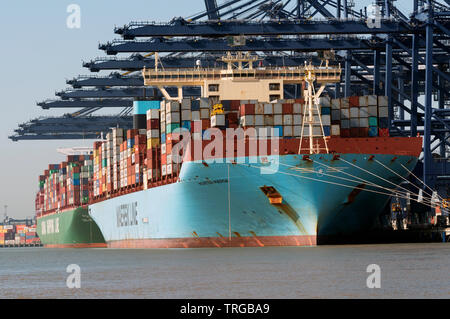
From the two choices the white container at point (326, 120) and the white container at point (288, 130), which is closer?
the white container at point (288, 130)

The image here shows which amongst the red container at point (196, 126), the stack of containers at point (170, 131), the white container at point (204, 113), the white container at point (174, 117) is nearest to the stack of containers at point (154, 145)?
the stack of containers at point (170, 131)

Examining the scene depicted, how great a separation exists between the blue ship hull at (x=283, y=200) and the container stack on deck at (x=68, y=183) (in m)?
31.0

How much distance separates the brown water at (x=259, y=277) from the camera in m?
24.7

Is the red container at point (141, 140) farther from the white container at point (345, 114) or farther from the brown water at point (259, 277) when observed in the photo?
the brown water at point (259, 277)

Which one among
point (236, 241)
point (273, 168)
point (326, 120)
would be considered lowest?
point (236, 241)

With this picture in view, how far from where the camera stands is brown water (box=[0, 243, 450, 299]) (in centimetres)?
2470

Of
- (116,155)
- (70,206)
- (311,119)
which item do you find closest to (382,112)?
(311,119)

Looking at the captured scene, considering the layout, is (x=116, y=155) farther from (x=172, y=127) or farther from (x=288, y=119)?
(x=288, y=119)

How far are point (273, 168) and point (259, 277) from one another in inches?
667

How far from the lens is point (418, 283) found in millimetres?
25875

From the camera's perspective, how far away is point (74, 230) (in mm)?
84562
